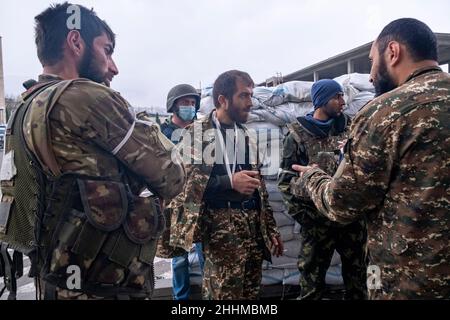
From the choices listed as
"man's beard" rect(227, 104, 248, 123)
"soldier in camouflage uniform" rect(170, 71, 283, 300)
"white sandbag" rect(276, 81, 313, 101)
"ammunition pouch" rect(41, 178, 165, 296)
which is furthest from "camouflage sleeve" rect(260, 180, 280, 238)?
"white sandbag" rect(276, 81, 313, 101)

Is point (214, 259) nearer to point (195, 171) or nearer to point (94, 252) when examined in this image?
point (195, 171)

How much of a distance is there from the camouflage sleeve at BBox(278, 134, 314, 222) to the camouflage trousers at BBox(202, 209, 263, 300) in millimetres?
451

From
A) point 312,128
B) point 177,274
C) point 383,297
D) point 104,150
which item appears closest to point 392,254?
point 383,297

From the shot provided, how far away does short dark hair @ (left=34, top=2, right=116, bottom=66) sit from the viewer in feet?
5.06

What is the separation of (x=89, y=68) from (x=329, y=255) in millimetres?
2190

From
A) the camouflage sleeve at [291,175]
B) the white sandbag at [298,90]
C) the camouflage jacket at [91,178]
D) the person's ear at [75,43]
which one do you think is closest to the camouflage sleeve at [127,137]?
the camouflage jacket at [91,178]

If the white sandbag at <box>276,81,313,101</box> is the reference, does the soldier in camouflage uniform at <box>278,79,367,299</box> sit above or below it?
below

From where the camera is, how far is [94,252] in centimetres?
140

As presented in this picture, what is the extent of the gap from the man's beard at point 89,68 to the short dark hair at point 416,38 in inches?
51.6

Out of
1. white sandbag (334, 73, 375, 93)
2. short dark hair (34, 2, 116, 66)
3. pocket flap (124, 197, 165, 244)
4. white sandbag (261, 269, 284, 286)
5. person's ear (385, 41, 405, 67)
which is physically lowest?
white sandbag (261, 269, 284, 286)

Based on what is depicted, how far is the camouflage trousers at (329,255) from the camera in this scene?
2725 mm

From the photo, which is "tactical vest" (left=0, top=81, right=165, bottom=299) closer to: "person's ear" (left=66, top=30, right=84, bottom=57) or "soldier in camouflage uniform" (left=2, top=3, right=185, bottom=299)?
"soldier in camouflage uniform" (left=2, top=3, right=185, bottom=299)

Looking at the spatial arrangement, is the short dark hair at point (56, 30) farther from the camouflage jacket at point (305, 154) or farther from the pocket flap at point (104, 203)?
the camouflage jacket at point (305, 154)

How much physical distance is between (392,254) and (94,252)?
1197 mm
